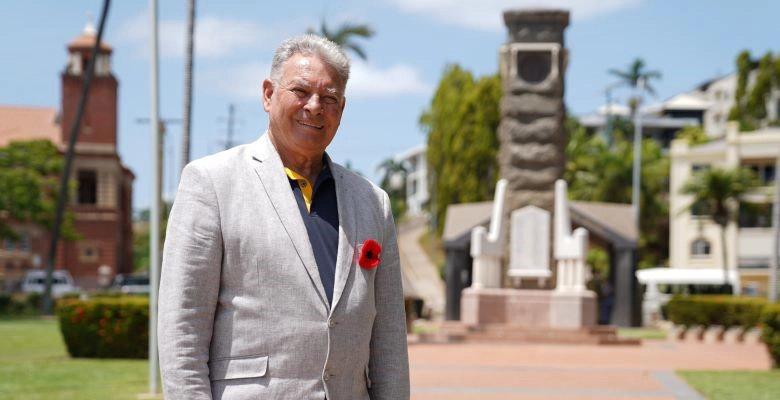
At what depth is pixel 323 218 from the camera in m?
3.68

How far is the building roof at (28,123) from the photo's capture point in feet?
241

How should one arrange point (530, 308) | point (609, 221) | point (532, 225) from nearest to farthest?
point (530, 308) < point (532, 225) < point (609, 221)

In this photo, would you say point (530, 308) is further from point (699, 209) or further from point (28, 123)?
point (28, 123)

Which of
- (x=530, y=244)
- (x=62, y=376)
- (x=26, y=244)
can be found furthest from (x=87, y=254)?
(x=62, y=376)

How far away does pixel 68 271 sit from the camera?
7081 centimetres

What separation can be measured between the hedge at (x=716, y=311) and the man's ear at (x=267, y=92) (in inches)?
1127

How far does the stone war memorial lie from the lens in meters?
26.9

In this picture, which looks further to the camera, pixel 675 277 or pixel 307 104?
pixel 675 277

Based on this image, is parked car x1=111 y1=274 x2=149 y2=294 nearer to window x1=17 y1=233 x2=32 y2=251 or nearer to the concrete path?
the concrete path

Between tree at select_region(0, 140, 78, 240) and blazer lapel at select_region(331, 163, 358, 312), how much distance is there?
44261mm

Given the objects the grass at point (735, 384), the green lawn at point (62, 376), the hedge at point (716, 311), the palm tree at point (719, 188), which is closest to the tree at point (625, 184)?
the palm tree at point (719, 188)

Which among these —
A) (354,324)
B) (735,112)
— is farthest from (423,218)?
(354,324)

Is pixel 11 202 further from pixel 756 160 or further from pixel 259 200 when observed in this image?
pixel 259 200

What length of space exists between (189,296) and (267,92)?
726 millimetres
